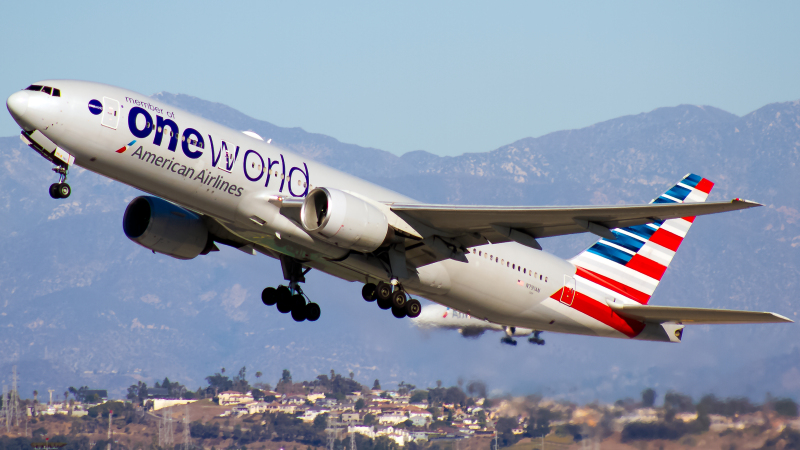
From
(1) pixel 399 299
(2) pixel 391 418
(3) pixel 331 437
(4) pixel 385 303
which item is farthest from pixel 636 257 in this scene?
(2) pixel 391 418

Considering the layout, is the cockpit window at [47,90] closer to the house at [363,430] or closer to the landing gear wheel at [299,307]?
the landing gear wheel at [299,307]

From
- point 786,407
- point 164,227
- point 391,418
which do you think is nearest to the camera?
point 164,227

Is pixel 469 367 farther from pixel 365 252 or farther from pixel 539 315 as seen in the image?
pixel 365 252

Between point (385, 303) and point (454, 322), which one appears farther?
point (454, 322)

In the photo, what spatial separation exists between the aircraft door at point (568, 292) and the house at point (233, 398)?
207 feet

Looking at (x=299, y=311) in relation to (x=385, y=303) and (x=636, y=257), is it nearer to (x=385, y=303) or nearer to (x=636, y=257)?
(x=385, y=303)

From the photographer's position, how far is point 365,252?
2595cm

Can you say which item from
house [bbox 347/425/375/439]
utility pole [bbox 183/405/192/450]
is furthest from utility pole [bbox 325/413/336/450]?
utility pole [bbox 183/405/192/450]

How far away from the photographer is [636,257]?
3441 centimetres

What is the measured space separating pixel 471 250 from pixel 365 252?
13.4ft

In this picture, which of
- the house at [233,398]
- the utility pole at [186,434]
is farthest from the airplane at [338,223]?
the house at [233,398]

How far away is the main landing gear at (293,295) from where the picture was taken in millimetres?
30875

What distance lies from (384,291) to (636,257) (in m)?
11.6

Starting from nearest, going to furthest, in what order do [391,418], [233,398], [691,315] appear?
[691,315] < [391,418] < [233,398]
